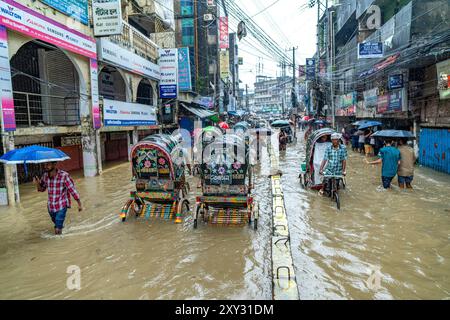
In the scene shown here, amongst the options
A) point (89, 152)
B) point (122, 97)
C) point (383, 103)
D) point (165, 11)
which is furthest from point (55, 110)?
point (383, 103)

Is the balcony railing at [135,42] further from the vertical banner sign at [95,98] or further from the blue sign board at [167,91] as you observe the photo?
the vertical banner sign at [95,98]

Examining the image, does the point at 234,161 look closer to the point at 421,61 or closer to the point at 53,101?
the point at 421,61

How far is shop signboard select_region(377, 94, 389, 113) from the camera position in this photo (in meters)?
17.2

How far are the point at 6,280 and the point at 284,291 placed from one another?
424 centimetres

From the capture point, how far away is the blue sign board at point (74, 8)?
11.6 meters

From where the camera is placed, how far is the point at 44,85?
47.0ft

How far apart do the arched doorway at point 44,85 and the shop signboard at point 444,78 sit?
14.3m

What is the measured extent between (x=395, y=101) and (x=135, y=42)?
1453 cm

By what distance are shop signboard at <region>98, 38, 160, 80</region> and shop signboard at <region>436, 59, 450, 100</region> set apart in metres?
14.0

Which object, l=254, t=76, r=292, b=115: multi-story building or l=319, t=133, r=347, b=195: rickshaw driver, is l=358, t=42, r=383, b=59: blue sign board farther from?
l=254, t=76, r=292, b=115: multi-story building

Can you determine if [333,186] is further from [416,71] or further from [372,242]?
[416,71]

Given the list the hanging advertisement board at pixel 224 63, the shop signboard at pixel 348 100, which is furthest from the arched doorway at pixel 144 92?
the hanging advertisement board at pixel 224 63
